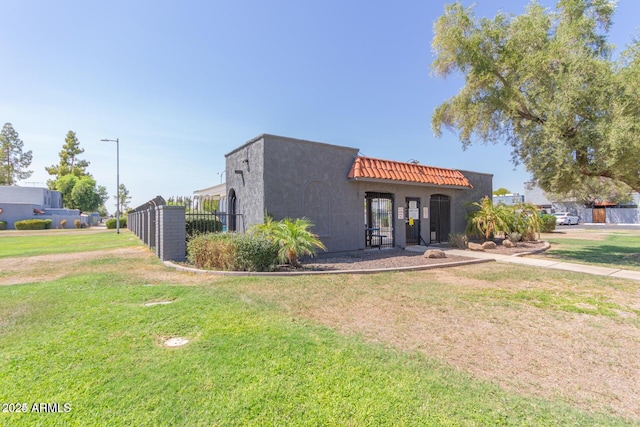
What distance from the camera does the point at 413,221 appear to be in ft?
49.4

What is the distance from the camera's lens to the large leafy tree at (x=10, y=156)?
205 ft

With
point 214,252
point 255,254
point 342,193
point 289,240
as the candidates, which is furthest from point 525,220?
point 214,252

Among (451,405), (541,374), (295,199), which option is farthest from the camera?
(295,199)

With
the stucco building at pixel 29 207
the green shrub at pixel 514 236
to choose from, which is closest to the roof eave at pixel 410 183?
the green shrub at pixel 514 236

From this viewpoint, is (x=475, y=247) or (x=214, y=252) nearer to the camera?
(x=214, y=252)

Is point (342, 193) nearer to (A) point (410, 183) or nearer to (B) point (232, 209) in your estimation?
(A) point (410, 183)

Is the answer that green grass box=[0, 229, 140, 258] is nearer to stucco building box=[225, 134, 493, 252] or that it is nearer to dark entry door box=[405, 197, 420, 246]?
stucco building box=[225, 134, 493, 252]

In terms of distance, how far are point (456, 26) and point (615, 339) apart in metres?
12.7

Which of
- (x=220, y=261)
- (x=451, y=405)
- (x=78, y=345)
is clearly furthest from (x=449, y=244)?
(x=78, y=345)

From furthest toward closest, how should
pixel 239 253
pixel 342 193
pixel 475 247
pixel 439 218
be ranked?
pixel 439 218, pixel 475 247, pixel 342 193, pixel 239 253

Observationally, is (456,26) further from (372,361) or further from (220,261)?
(372,361)

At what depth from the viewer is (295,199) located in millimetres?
11344

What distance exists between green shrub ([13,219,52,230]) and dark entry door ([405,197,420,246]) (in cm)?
4900

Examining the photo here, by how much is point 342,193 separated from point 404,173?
3398 mm
